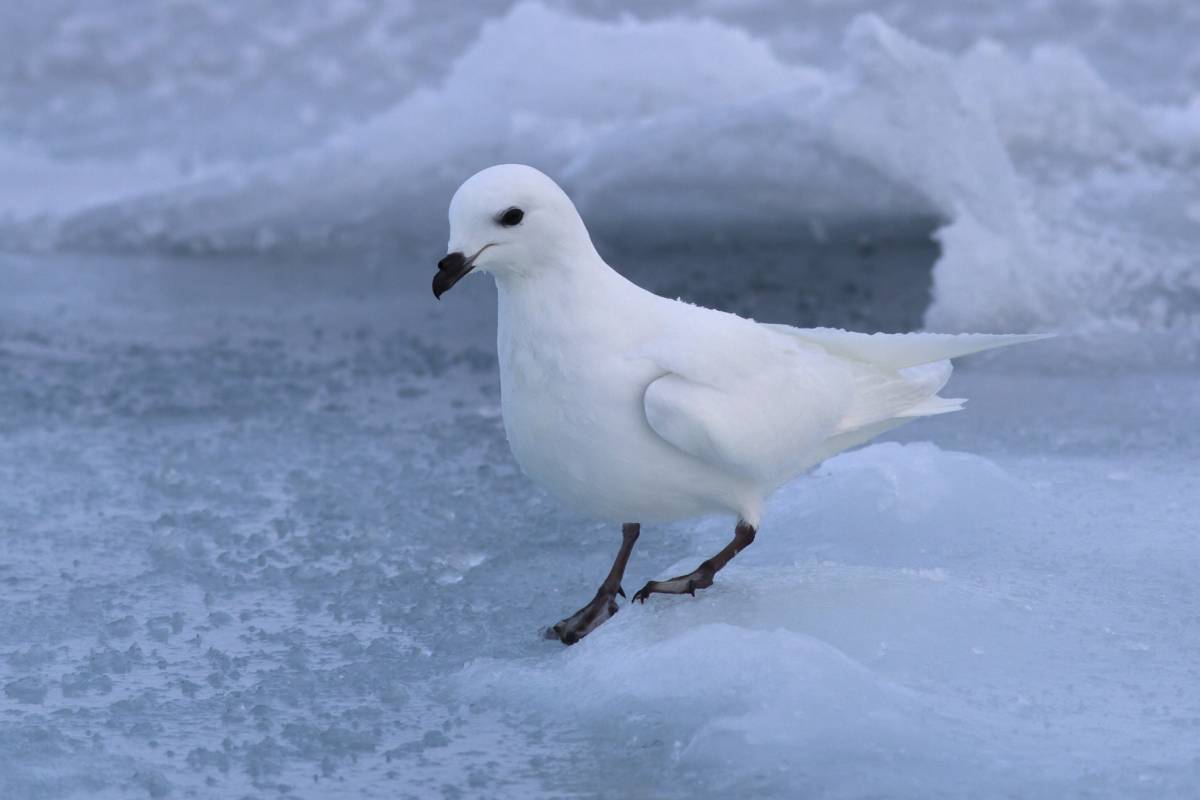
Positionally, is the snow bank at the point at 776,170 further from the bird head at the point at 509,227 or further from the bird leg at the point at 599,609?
the bird head at the point at 509,227

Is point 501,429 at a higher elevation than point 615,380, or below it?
below

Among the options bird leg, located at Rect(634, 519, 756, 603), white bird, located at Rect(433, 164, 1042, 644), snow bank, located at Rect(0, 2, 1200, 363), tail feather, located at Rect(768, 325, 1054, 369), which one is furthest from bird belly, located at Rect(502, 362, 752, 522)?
snow bank, located at Rect(0, 2, 1200, 363)

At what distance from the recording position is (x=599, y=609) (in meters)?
3.03

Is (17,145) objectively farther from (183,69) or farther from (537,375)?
(537,375)

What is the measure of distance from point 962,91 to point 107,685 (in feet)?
12.7

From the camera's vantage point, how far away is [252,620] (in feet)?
10.2

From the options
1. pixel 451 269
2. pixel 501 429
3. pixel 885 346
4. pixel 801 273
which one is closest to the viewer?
pixel 451 269

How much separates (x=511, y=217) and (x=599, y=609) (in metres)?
0.75

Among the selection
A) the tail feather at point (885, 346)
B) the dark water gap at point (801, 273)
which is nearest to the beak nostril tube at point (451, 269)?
the tail feather at point (885, 346)

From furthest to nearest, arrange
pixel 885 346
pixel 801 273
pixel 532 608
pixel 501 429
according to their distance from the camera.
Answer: pixel 801 273 → pixel 501 429 → pixel 532 608 → pixel 885 346

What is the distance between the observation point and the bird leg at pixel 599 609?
2982 mm

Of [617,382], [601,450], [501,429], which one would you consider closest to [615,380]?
[617,382]

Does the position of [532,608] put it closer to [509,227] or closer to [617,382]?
[617,382]

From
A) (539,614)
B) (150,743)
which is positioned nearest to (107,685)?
(150,743)
